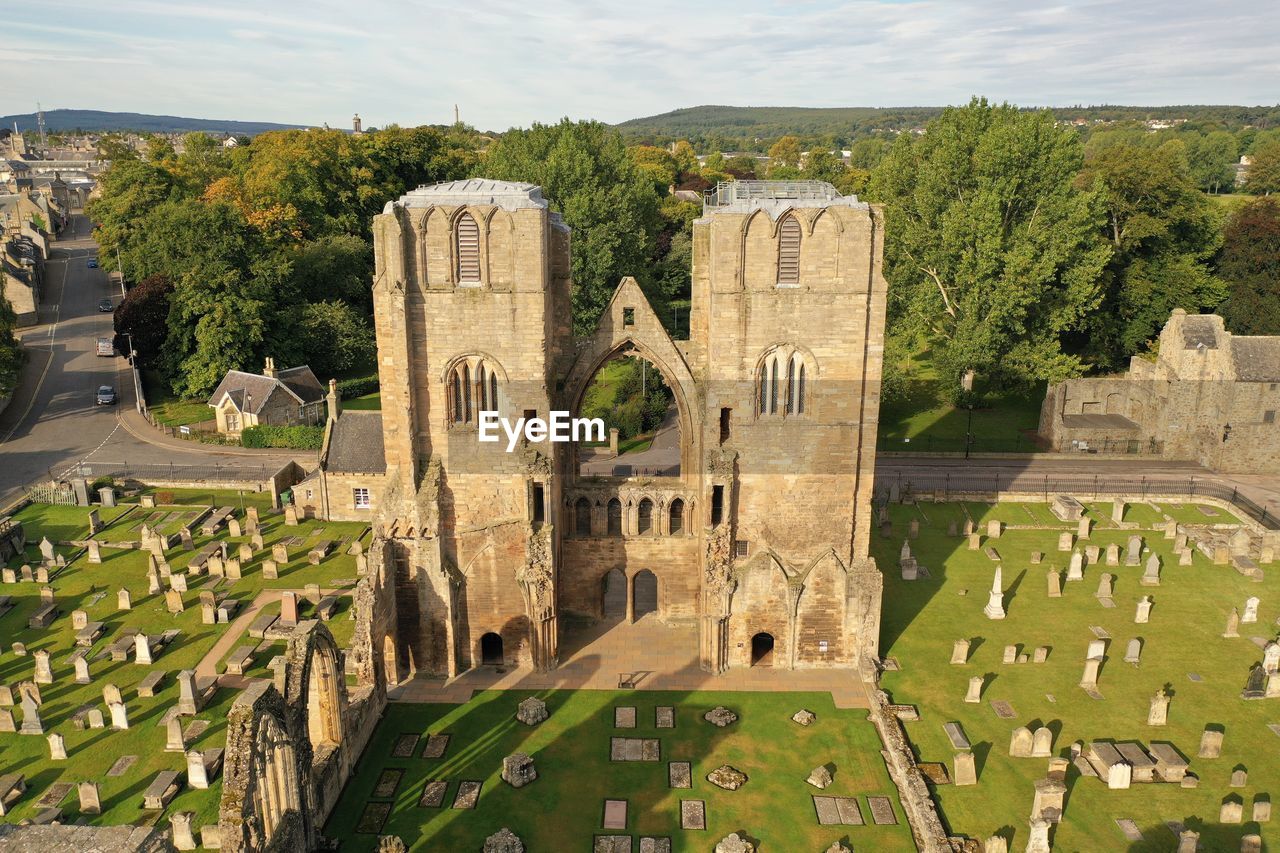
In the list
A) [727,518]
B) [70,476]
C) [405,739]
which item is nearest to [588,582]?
[727,518]

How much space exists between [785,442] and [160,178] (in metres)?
76.0

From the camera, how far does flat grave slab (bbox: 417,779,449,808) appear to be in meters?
24.9

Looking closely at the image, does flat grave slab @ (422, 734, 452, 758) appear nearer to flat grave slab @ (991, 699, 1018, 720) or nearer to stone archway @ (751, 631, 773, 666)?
stone archway @ (751, 631, 773, 666)

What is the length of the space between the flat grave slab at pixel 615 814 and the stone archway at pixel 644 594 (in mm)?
9701

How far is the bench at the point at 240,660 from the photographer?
3147cm

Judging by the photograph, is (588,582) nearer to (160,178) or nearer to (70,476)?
(70,476)

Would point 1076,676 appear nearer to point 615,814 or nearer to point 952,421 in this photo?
point 615,814

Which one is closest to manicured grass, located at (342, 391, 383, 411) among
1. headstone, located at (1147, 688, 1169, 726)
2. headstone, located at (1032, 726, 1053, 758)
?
headstone, located at (1032, 726, 1053, 758)

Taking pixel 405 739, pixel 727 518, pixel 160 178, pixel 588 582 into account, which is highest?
pixel 160 178

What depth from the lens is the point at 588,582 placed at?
33.4 metres

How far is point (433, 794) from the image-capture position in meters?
25.2

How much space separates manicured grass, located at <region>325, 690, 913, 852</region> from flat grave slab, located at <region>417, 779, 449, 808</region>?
0.65 feet

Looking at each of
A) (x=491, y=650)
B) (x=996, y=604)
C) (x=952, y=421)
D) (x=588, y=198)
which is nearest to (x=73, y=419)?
(x=588, y=198)

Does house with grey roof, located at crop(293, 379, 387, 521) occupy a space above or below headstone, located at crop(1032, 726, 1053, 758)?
above
